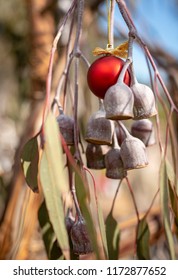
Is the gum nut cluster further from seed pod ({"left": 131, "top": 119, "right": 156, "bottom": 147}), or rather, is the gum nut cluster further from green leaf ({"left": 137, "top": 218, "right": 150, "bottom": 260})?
green leaf ({"left": 137, "top": 218, "right": 150, "bottom": 260})

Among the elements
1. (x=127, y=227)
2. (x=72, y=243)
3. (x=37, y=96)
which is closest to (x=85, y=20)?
(x=37, y=96)

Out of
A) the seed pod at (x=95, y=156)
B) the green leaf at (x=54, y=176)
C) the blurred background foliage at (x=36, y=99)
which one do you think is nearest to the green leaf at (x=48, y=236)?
the blurred background foliage at (x=36, y=99)

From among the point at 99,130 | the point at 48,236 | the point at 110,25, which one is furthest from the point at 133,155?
the point at 48,236

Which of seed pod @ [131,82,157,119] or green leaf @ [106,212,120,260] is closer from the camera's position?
seed pod @ [131,82,157,119]

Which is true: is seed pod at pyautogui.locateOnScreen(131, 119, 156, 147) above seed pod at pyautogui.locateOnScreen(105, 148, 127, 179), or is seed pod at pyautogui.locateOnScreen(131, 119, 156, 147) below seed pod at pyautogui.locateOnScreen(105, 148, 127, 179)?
above

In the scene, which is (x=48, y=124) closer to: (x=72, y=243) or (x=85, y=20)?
(x=72, y=243)

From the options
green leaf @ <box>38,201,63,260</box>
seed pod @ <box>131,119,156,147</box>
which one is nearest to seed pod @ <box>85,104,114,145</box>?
seed pod @ <box>131,119,156,147</box>
